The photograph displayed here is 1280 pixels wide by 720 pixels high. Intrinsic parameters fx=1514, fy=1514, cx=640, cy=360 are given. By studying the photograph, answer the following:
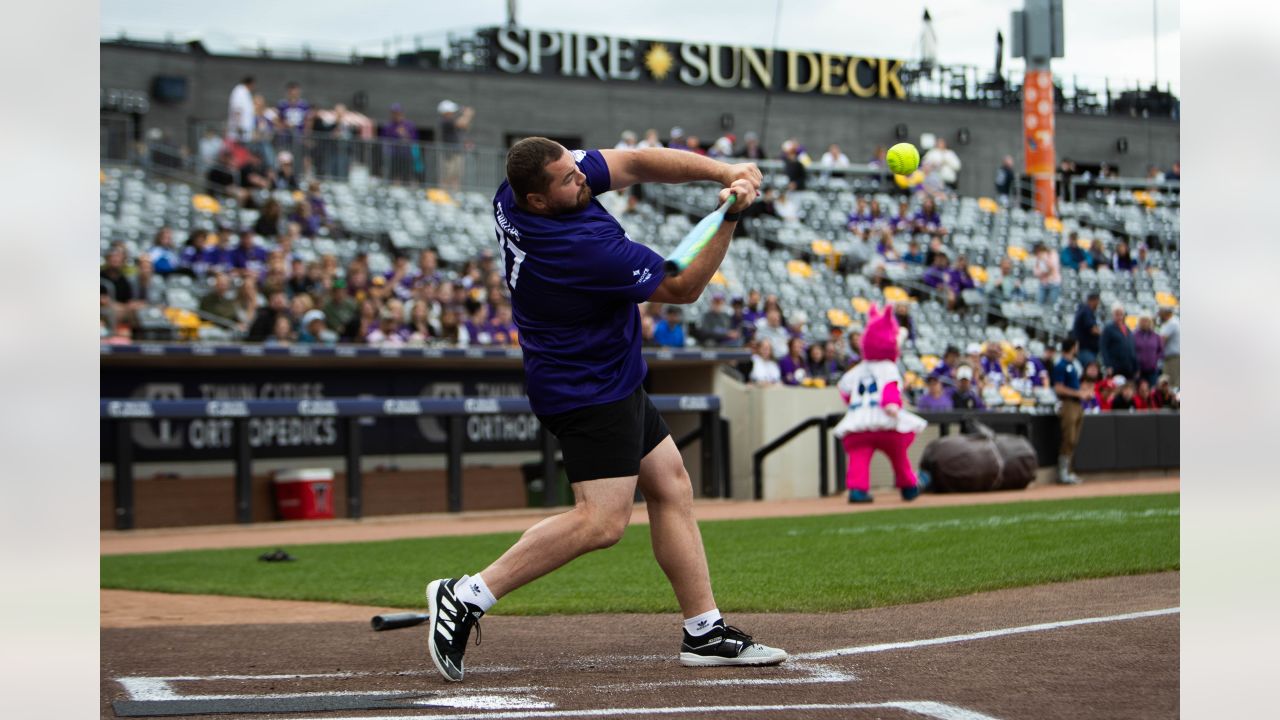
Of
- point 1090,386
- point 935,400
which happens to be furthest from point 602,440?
point 1090,386

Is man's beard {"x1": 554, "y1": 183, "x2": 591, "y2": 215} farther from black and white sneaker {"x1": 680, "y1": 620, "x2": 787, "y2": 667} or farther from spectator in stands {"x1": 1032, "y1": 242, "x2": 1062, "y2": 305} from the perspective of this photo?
spectator in stands {"x1": 1032, "y1": 242, "x2": 1062, "y2": 305}

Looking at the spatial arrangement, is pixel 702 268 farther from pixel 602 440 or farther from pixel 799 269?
pixel 799 269

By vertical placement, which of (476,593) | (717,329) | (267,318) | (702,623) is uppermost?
(267,318)

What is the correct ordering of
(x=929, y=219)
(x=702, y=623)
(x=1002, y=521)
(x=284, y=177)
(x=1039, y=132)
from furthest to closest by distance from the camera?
(x=1039, y=132) → (x=929, y=219) → (x=284, y=177) → (x=1002, y=521) → (x=702, y=623)

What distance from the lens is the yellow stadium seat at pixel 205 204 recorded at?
19234 mm

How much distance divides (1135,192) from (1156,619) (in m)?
28.0

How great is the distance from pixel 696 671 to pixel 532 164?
1.78 metres

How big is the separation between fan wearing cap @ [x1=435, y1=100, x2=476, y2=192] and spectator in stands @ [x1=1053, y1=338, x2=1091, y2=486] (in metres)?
10.2

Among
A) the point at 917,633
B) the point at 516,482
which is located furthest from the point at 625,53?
the point at 917,633

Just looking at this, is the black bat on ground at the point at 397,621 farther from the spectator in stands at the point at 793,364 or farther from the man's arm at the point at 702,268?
the spectator in stands at the point at 793,364

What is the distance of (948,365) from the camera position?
20250 millimetres

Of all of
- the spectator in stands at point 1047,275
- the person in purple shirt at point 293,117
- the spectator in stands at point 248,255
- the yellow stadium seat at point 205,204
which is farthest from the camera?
the spectator in stands at point 1047,275

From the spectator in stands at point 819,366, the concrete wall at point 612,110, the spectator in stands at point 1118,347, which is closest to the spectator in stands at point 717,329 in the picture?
the spectator in stands at point 819,366

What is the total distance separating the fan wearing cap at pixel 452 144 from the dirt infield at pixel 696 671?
57.6ft
